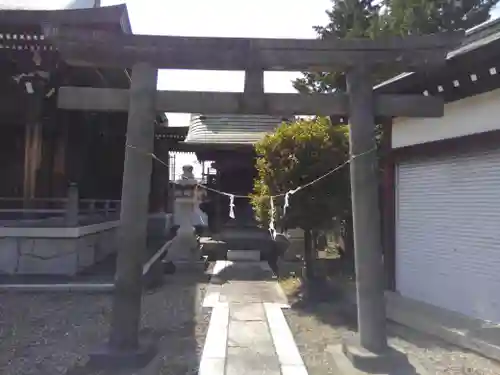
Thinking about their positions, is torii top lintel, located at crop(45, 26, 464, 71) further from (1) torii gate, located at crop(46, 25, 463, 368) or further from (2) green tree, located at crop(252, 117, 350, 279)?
(2) green tree, located at crop(252, 117, 350, 279)

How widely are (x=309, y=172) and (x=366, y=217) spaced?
11.1 ft

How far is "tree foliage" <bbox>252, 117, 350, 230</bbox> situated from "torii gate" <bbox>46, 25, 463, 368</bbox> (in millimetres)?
3161

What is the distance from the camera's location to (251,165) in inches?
637

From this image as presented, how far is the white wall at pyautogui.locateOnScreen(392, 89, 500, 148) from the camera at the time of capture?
6.27 metres

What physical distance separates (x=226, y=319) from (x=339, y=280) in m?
3.48

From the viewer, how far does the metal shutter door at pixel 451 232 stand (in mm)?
6465

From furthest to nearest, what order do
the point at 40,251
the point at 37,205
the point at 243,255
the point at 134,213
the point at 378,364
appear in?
the point at 243,255 → the point at 37,205 → the point at 40,251 → the point at 134,213 → the point at 378,364

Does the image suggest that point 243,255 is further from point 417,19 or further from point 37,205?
point 417,19

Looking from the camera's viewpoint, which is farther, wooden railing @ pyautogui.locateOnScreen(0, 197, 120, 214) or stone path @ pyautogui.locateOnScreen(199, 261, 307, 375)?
wooden railing @ pyautogui.locateOnScreen(0, 197, 120, 214)

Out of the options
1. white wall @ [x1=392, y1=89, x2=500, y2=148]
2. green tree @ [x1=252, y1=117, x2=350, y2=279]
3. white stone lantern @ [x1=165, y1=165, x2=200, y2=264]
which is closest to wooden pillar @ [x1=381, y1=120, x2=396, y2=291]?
white wall @ [x1=392, y1=89, x2=500, y2=148]

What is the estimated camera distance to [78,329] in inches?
263

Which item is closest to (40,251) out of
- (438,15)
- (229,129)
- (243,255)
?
(243,255)

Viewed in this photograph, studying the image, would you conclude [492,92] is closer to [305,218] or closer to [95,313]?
[305,218]

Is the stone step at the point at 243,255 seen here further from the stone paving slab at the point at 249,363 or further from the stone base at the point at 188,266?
the stone paving slab at the point at 249,363
